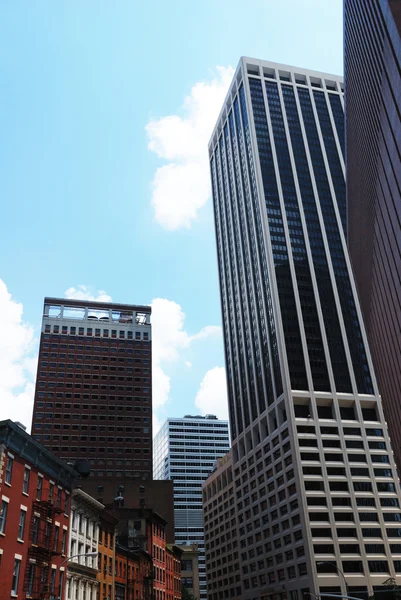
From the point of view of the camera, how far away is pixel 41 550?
1748 inches

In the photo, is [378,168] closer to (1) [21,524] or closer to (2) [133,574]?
(1) [21,524]

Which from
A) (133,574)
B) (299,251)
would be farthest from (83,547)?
(299,251)

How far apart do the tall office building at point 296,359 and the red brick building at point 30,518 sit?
60.3 meters

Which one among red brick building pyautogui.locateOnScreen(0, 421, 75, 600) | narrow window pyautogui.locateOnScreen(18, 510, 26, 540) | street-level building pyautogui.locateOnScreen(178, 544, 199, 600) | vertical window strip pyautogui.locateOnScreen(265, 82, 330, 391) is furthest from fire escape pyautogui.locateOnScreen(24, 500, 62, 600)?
vertical window strip pyautogui.locateOnScreen(265, 82, 330, 391)

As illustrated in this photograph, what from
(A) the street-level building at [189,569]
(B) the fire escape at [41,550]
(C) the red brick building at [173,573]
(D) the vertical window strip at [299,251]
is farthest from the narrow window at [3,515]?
(D) the vertical window strip at [299,251]

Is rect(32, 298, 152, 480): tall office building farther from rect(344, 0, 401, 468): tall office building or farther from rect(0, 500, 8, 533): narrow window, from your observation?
rect(0, 500, 8, 533): narrow window

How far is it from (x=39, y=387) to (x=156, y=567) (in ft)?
268

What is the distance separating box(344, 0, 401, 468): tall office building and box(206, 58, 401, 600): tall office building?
47.2 metres

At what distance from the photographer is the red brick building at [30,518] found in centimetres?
4000

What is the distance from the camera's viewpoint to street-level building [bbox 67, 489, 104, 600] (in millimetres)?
52622

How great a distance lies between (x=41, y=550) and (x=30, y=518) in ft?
9.41

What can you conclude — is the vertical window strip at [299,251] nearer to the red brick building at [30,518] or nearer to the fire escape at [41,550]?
the red brick building at [30,518]

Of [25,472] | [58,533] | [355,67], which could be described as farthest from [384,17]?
[58,533]

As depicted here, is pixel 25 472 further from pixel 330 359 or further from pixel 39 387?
pixel 39 387
